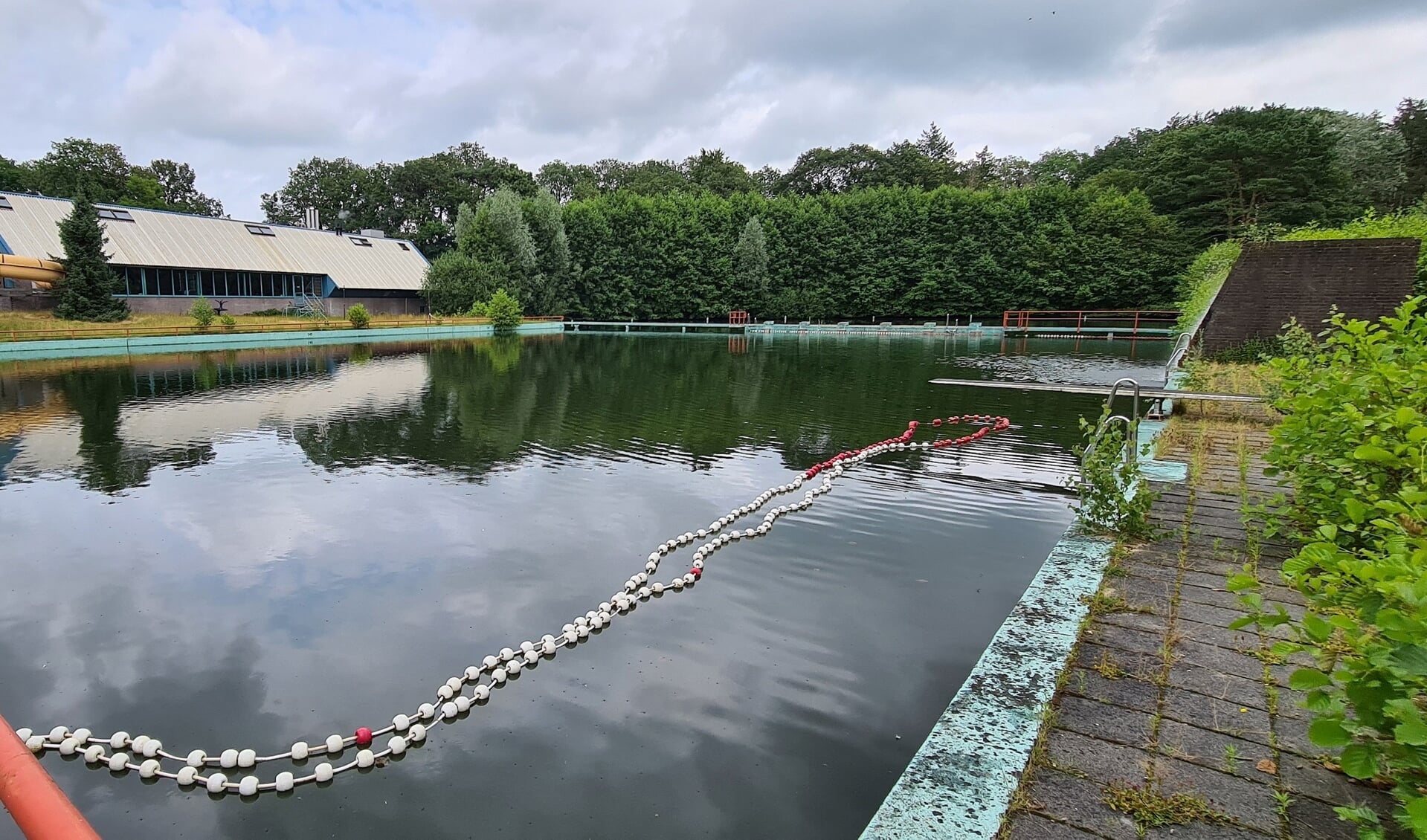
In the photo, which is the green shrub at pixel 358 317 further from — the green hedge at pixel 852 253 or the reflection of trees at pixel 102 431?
the green hedge at pixel 852 253

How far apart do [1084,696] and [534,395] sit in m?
11.6

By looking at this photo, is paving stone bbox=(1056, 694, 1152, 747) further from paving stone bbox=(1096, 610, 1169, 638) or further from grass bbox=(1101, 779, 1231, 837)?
paving stone bbox=(1096, 610, 1169, 638)

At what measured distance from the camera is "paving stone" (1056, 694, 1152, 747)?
8.13ft

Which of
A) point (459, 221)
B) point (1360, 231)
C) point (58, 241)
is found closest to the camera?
point (1360, 231)

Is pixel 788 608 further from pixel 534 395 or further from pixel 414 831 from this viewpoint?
pixel 534 395

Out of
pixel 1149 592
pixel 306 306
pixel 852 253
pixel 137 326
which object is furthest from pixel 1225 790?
pixel 852 253

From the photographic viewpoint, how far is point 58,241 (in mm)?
25156

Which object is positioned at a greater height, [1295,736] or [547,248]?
[547,248]

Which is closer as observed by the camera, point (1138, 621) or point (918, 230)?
point (1138, 621)

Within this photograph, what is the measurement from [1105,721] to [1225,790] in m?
0.41

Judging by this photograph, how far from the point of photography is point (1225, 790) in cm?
219

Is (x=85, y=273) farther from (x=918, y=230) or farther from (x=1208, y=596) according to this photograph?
(x=918, y=230)

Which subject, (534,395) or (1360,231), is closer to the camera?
(534,395)

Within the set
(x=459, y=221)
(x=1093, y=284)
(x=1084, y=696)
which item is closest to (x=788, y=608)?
(x=1084, y=696)
